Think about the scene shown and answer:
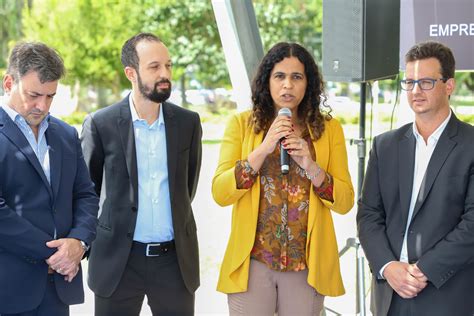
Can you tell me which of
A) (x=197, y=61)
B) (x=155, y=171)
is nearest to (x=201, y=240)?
(x=155, y=171)

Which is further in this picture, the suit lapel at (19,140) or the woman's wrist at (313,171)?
the woman's wrist at (313,171)

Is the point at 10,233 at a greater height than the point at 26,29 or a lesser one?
lesser

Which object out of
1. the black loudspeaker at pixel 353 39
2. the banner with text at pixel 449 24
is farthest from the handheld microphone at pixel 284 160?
the banner with text at pixel 449 24

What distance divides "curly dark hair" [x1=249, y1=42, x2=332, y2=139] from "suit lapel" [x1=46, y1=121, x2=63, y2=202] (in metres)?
0.86

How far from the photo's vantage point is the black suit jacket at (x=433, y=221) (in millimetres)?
2922

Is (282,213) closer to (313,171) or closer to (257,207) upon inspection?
(257,207)

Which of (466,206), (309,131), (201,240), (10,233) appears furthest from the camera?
(201,240)

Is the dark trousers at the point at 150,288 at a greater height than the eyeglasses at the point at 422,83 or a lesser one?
lesser

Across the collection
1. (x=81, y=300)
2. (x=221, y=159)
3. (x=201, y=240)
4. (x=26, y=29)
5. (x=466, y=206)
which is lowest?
(x=201, y=240)

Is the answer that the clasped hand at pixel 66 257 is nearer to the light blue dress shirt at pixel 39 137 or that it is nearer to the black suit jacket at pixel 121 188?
the light blue dress shirt at pixel 39 137

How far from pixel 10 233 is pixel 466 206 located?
1845 mm

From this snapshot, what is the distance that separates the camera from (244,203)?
3107 millimetres

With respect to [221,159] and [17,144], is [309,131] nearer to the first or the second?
[221,159]

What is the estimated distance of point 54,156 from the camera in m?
2.92
